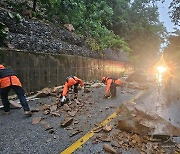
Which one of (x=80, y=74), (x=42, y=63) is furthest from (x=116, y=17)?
(x=42, y=63)

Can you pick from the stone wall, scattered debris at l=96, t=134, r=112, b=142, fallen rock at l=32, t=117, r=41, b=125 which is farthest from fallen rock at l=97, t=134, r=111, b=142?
the stone wall

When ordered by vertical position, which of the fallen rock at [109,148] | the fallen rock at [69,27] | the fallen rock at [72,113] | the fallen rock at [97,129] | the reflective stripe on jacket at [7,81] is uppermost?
the fallen rock at [69,27]

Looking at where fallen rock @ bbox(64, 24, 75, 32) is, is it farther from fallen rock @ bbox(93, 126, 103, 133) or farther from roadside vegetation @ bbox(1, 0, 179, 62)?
fallen rock @ bbox(93, 126, 103, 133)

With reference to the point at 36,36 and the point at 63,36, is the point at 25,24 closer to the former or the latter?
the point at 36,36

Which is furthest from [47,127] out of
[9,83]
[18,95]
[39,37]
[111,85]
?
[39,37]

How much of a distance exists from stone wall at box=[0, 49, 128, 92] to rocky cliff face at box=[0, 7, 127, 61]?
0.99 metres

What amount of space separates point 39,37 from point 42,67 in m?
3.08

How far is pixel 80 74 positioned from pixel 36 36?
3.54 meters

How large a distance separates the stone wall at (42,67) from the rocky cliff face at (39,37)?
99 centimetres

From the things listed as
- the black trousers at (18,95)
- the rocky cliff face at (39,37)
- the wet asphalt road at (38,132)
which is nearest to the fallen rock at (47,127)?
the wet asphalt road at (38,132)

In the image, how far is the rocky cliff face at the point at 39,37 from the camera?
10.5 metres

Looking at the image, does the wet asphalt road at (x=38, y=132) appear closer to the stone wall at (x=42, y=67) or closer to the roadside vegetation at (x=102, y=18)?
the stone wall at (x=42, y=67)

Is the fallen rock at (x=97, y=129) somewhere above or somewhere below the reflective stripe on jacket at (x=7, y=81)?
below

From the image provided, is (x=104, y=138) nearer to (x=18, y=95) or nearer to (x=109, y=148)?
(x=109, y=148)
